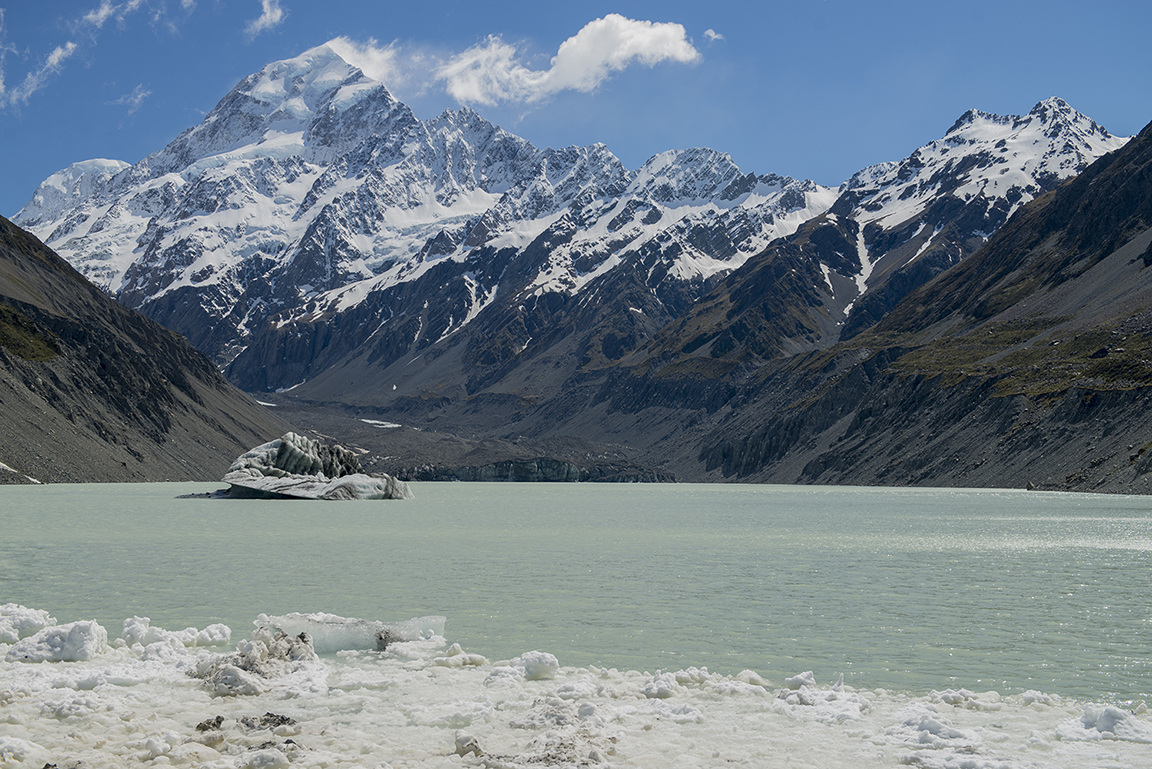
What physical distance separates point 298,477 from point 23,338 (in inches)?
2473

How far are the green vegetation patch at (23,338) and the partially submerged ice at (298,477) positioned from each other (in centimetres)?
5120

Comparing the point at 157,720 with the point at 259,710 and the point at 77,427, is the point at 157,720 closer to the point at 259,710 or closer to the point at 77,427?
the point at 259,710

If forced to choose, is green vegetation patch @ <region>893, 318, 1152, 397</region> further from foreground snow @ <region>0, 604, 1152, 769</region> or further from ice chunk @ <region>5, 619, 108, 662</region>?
ice chunk @ <region>5, 619, 108, 662</region>

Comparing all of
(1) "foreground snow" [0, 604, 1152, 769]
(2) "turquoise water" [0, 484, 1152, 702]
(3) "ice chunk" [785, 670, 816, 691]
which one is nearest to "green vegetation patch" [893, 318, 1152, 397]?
(2) "turquoise water" [0, 484, 1152, 702]

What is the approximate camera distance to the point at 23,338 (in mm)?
136125

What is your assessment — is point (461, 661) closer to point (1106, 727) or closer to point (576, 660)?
point (576, 660)

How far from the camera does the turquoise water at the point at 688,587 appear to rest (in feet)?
63.8

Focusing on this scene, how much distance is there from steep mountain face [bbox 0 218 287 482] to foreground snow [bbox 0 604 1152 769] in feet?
348

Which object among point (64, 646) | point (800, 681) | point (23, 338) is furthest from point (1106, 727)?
point (23, 338)

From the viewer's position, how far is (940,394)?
15325 centimetres

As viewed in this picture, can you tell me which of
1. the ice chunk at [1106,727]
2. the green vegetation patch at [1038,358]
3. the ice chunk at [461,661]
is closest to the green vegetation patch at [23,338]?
the ice chunk at [461,661]

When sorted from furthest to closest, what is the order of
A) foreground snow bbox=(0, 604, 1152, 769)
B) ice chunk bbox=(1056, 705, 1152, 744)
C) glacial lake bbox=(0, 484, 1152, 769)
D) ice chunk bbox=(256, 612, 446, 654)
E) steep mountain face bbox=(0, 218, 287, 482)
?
steep mountain face bbox=(0, 218, 287, 482), ice chunk bbox=(256, 612, 446, 654), ice chunk bbox=(1056, 705, 1152, 744), glacial lake bbox=(0, 484, 1152, 769), foreground snow bbox=(0, 604, 1152, 769)

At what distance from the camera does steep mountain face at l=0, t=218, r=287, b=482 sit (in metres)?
119

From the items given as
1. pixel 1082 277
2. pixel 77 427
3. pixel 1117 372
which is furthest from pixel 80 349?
pixel 1082 277
